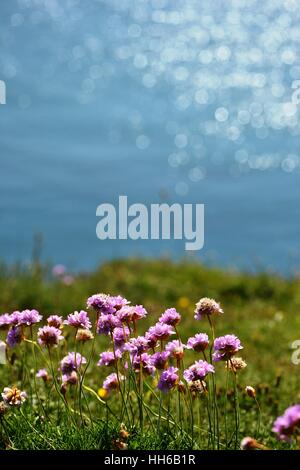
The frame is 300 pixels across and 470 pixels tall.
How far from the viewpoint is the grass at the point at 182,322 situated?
3.97 metres

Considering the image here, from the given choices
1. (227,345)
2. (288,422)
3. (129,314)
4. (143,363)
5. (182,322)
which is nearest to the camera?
(288,422)

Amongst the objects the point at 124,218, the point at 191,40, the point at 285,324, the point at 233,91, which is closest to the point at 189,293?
the point at 285,324

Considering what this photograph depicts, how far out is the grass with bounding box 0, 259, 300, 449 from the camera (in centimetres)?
397

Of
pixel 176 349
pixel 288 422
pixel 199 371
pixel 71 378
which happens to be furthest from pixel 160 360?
pixel 288 422

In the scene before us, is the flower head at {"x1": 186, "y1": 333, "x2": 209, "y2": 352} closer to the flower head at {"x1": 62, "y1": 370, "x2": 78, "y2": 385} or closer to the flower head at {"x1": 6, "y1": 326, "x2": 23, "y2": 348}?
the flower head at {"x1": 62, "y1": 370, "x2": 78, "y2": 385}

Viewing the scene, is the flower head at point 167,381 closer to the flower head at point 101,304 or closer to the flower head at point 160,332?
the flower head at point 160,332

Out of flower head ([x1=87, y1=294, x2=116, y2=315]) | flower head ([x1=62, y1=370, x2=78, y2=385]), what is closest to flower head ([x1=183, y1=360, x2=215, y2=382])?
flower head ([x1=87, y1=294, x2=116, y2=315])

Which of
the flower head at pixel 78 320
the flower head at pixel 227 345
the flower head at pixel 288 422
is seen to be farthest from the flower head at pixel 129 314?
the flower head at pixel 288 422

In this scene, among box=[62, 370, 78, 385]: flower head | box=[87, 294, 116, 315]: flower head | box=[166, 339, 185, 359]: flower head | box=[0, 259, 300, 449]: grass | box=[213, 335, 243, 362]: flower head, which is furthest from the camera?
box=[62, 370, 78, 385]: flower head

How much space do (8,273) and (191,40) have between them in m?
36.9

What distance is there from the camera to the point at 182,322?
29.6 feet

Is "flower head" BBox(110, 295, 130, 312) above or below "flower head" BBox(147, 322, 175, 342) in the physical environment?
above

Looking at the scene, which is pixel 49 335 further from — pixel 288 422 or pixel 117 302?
pixel 288 422
